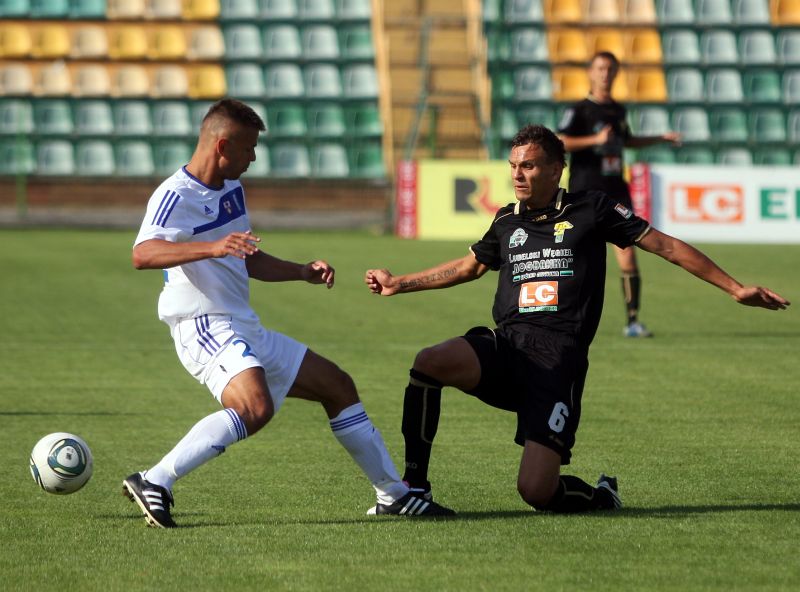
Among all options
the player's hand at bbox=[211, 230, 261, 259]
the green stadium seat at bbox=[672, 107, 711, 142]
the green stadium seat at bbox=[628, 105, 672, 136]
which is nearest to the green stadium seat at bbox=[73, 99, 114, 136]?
the green stadium seat at bbox=[628, 105, 672, 136]

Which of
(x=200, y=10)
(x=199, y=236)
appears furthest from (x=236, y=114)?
(x=200, y=10)

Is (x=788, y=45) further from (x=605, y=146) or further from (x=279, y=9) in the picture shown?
(x=605, y=146)

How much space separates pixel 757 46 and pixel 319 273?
2644cm

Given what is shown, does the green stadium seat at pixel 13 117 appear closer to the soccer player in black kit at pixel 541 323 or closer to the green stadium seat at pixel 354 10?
the green stadium seat at pixel 354 10

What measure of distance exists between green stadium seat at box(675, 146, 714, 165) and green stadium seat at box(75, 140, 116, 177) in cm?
1192

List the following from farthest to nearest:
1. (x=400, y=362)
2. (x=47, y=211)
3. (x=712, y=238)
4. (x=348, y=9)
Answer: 1. (x=348, y=9)
2. (x=47, y=211)
3. (x=712, y=238)
4. (x=400, y=362)

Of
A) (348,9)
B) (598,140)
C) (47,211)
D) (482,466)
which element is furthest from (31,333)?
(348,9)

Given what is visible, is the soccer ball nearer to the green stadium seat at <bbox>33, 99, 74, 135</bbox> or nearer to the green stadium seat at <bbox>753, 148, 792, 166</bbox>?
the green stadium seat at <bbox>33, 99, 74, 135</bbox>

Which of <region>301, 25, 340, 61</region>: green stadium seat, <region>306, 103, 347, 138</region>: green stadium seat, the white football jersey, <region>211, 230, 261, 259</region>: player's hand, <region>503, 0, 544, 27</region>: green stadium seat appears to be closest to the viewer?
<region>211, 230, 261, 259</region>: player's hand

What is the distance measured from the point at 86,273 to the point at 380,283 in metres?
12.2

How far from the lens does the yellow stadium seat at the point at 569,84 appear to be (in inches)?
1171

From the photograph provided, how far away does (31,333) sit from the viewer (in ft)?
40.1

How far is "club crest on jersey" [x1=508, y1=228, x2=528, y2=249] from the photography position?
5953 mm

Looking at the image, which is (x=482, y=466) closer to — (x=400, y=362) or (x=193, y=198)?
(x=193, y=198)
